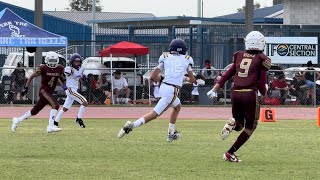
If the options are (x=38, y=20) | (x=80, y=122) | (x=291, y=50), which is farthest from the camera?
(x=291, y=50)

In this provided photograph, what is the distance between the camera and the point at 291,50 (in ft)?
144

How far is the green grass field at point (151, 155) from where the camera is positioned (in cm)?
1287

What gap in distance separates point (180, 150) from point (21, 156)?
9.48ft

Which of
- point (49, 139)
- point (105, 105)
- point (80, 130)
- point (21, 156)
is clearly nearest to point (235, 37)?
point (105, 105)

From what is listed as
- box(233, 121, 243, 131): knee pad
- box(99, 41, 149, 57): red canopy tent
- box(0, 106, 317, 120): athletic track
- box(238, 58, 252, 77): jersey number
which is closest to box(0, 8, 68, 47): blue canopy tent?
box(99, 41, 149, 57): red canopy tent

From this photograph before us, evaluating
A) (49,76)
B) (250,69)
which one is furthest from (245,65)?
(49,76)

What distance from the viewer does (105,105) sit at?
35.8m

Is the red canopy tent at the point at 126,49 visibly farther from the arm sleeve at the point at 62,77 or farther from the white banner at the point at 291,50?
the arm sleeve at the point at 62,77

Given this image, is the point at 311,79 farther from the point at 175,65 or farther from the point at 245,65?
the point at 245,65

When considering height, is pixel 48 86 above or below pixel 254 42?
below

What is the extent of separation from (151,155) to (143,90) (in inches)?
843

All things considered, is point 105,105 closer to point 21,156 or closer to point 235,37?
point 235,37

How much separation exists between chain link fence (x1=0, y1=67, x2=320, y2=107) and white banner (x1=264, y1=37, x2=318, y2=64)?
616 cm

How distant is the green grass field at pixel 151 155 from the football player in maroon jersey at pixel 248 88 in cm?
43
